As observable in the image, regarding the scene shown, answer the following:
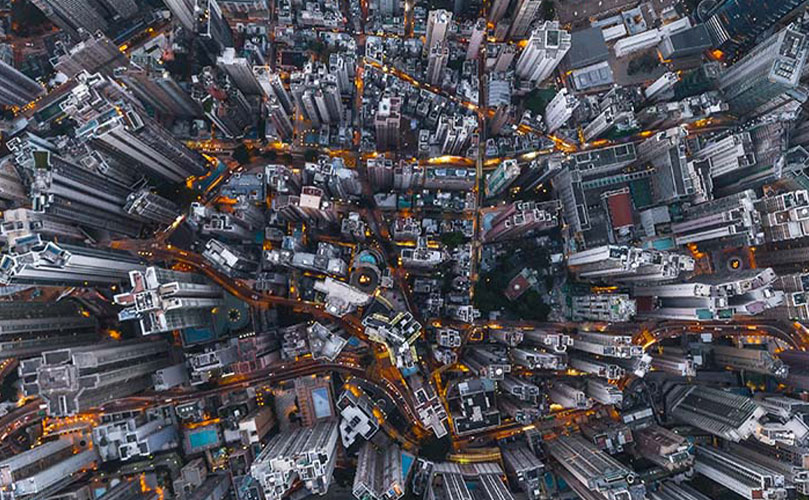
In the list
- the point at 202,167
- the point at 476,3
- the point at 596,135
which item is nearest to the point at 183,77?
the point at 202,167

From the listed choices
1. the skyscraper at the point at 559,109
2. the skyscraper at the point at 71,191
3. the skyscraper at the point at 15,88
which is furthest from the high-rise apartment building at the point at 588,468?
the skyscraper at the point at 15,88

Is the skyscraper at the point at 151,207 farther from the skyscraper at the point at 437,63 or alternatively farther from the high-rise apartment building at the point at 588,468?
the high-rise apartment building at the point at 588,468

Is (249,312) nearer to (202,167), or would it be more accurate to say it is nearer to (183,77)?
(202,167)

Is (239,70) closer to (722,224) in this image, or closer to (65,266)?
(65,266)

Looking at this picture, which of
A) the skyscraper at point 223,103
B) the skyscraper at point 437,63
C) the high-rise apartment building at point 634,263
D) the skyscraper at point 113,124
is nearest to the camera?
the skyscraper at point 113,124

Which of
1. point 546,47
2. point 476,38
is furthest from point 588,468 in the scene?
point 476,38
